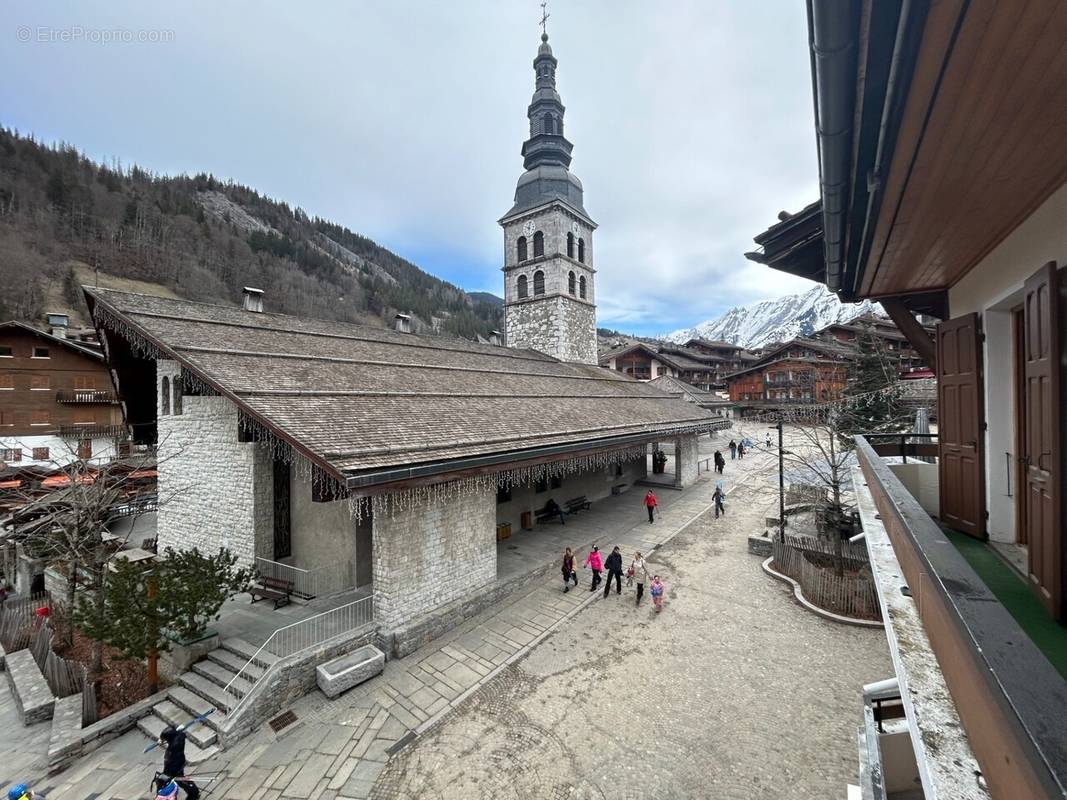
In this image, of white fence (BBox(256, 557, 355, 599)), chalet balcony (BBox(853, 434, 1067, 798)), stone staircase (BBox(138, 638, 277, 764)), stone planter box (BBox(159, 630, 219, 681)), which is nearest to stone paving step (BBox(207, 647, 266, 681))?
stone staircase (BBox(138, 638, 277, 764))

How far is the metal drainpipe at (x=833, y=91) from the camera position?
73.2 inches

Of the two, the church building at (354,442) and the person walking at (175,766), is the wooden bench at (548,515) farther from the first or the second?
the person walking at (175,766)

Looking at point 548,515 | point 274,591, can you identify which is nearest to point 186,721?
point 274,591

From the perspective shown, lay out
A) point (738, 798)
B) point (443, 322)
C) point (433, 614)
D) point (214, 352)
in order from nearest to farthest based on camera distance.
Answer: point (738, 798)
point (433, 614)
point (214, 352)
point (443, 322)

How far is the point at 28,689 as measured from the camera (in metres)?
8.74

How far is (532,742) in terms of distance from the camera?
244 inches

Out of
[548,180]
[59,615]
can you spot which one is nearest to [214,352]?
[59,615]

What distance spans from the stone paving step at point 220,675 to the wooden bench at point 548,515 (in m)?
9.36

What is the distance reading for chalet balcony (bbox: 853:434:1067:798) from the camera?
3.12 ft

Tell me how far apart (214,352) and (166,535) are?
A: 6.60 metres

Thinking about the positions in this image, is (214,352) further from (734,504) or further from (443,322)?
(443,322)

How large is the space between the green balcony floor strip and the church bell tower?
871 inches

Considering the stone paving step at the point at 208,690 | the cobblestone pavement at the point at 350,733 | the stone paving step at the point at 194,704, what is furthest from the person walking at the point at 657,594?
the stone paving step at the point at 194,704

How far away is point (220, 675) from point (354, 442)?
15.4ft
